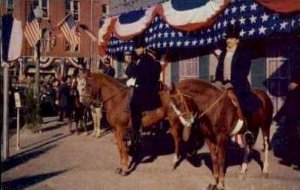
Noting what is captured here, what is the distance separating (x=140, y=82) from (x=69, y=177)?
247 centimetres

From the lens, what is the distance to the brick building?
45.0 meters

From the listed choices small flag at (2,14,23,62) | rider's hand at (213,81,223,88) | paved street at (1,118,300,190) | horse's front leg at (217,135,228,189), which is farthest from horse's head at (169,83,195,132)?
small flag at (2,14,23,62)

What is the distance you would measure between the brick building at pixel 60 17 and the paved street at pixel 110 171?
30.4m

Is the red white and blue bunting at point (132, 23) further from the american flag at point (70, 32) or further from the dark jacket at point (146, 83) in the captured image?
the dark jacket at point (146, 83)

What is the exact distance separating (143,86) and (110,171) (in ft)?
6.41

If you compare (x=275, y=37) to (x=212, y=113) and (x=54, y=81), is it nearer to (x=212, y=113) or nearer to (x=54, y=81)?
→ (x=212, y=113)

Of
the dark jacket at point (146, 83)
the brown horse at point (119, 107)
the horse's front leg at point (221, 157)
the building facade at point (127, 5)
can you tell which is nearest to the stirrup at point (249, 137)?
the horse's front leg at point (221, 157)

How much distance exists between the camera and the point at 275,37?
12383 millimetres

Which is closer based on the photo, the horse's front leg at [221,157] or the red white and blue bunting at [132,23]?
the horse's front leg at [221,157]

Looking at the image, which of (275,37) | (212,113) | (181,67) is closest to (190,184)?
(212,113)

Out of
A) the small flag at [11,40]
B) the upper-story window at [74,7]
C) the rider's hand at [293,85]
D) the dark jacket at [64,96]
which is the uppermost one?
the upper-story window at [74,7]

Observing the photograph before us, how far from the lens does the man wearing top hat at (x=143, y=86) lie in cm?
1053

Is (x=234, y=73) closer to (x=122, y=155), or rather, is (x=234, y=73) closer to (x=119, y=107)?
(x=119, y=107)

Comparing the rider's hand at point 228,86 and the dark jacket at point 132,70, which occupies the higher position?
the dark jacket at point 132,70
